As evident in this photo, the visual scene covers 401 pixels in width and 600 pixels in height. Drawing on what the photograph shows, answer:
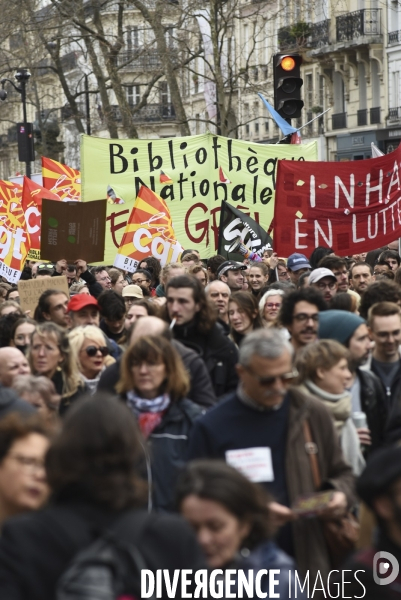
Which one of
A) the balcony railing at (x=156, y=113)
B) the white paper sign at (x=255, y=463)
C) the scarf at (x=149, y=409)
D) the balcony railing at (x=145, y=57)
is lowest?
the white paper sign at (x=255, y=463)

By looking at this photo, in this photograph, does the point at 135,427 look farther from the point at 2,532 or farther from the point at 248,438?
the point at 248,438

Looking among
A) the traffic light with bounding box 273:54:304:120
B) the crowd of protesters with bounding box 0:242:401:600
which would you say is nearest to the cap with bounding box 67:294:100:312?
the crowd of protesters with bounding box 0:242:401:600

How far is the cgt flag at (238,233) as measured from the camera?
14727 mm

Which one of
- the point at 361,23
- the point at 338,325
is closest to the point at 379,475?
the point at 338,325

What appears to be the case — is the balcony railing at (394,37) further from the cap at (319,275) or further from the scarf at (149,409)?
the scarf at (149,409)

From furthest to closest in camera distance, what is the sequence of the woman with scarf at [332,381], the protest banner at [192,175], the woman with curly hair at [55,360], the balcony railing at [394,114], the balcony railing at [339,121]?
the balcony railing at [339,121]
the balcony railing at [394,114]
the protest banner at [192,175]
the woman with curly hair at [55,360]
the woman with scarf at [332,381]

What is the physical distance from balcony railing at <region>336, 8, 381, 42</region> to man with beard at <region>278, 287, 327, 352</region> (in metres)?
40.2

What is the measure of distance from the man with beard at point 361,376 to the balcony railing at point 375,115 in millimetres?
39434

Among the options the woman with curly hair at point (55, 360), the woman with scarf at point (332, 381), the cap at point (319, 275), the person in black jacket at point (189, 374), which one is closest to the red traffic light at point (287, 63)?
the cap at point (319, 275)

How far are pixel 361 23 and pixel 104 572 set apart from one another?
1765 inches

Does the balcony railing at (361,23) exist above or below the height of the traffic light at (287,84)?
above

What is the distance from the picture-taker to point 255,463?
178 inches

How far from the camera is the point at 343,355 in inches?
218

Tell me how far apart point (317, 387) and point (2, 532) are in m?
2.59
